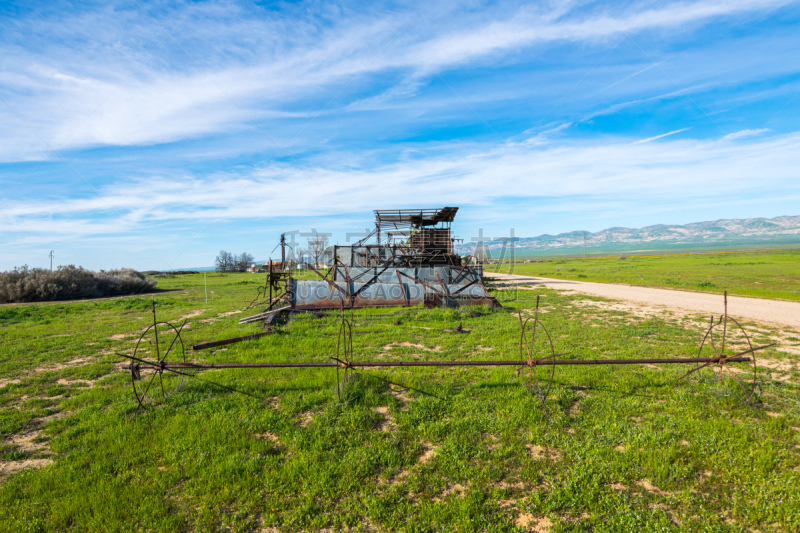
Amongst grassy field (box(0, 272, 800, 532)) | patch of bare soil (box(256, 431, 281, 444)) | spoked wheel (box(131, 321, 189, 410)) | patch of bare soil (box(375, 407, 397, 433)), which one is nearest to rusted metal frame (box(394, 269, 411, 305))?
grassy field (box(0, 272, 800, 532))

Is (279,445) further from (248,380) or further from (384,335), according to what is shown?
(384,335)

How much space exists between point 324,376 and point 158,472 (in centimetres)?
345

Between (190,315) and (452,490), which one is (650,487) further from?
(190,315)

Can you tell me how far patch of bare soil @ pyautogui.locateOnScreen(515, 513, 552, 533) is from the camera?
3582 millimetres

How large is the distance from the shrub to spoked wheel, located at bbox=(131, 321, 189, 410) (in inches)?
771

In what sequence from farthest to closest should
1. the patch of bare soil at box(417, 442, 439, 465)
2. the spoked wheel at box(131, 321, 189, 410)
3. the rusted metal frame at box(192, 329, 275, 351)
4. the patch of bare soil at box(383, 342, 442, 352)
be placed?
the patch of bare soil at box(383, 342, 442, 352) → the rusted metal frame at box(192, 329, 275, 351) → the spoked wheel at box(131, 321, 189, 410) → the patch of bare soil at box(417, 442, 439, 465)

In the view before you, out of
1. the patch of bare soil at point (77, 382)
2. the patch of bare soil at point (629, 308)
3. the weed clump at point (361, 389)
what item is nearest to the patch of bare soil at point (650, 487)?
the weed clump at point (361, 389)

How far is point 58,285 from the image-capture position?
989 inches

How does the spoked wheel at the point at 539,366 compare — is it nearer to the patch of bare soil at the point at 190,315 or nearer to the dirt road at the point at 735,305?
the dirt road at the point at 735,305

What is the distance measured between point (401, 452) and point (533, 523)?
1.83 meters

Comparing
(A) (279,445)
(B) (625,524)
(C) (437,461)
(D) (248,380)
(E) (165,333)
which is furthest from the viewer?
(E) (165,333)

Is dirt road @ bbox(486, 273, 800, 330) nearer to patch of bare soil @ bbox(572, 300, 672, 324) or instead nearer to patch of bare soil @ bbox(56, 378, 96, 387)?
patch of bare soil @ bbox(572, 300, 672, 324)

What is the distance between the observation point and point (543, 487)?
4.17 metres

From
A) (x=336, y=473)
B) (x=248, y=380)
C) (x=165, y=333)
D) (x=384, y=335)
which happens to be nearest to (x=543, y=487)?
(x=336, y=473)
